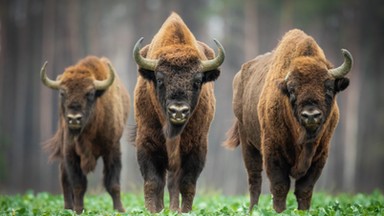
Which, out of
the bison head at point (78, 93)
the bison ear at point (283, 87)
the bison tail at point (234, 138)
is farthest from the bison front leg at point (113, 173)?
the bison ear at point (283, 87)

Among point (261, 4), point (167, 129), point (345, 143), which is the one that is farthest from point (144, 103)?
point (261, 4)

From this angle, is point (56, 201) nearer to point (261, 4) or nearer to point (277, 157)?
point (277, 157)

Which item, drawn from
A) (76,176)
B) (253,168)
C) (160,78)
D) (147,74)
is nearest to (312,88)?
(160,78)

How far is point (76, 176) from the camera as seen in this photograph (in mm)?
13703

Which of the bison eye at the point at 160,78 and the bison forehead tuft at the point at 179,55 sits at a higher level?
the bison forehead tuft at the point at 179,55

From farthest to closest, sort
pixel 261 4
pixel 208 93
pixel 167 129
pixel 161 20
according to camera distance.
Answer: pixel 161 20, pixel 261 4, pixel 208 93, pixel 167 129

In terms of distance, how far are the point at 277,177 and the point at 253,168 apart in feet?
7.10

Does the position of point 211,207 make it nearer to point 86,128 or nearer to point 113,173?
point 113,173

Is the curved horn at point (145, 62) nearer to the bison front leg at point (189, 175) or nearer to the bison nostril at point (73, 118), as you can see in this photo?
the bison front leg at point (189, 175)

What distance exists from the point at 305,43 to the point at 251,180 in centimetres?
289

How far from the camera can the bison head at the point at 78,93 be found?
1335cm

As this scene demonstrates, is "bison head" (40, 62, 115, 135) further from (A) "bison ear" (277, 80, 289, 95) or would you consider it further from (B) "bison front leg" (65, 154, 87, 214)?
(A) "bison ear" (277, 80, 289, 95)

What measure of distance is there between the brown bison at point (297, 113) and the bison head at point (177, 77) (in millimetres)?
998

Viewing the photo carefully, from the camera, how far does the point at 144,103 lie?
11.2m
